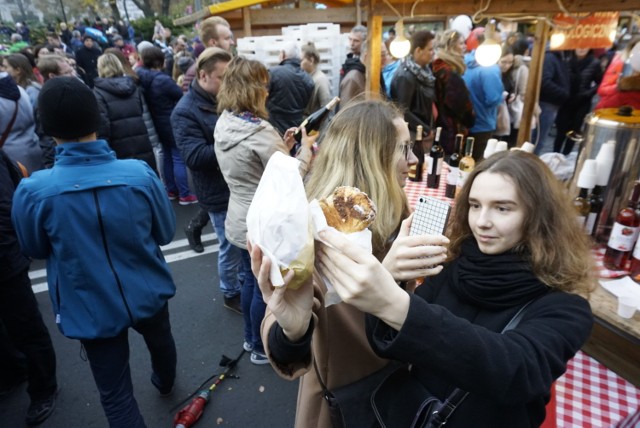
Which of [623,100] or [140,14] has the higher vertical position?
[140,14]

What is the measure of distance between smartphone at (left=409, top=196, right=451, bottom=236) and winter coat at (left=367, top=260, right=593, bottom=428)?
260mm

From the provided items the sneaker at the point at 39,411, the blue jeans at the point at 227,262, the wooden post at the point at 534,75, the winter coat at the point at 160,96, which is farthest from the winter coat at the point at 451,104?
the sneaker at the point at 39,411

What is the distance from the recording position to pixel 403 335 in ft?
2.53

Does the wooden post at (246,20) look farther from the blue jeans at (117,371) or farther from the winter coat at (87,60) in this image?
the blue jeans at (117,371)

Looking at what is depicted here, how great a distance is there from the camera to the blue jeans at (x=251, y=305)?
2572 millimetres

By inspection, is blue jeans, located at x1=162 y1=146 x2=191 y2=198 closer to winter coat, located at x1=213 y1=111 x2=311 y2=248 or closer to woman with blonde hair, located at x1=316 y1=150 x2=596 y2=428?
winter coat, located at x1=213 y1=111 x2=311 y2=248

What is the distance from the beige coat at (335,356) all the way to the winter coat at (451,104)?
3999 mm

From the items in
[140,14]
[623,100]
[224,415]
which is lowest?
[224,415]

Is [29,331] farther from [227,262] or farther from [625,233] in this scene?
[625,233]

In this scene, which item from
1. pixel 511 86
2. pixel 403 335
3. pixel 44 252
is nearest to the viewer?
pixel 403 335

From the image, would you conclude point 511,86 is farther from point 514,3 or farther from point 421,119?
point 514,3

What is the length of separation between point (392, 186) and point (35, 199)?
1.52 meters

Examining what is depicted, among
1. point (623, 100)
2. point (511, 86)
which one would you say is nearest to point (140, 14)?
point (511, 86)

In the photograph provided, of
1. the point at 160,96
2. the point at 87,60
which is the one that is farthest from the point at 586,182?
the point at 87,60
